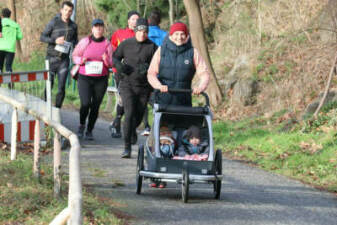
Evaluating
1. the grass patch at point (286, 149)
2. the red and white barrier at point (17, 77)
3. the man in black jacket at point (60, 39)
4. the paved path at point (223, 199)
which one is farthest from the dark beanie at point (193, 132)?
the man in black jacket at point (60, 39)

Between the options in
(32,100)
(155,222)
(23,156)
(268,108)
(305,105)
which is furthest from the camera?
(268,108)

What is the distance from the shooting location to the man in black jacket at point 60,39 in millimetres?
12945

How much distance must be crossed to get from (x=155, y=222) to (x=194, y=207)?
931mm

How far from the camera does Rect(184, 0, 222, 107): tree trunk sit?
1911 centimetres

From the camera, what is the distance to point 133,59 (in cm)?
1115

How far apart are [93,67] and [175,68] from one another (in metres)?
3.37

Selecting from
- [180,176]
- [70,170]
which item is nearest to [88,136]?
[180,176]

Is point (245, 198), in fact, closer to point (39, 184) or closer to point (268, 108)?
point (39, 184)

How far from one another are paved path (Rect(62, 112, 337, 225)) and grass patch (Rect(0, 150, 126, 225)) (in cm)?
33

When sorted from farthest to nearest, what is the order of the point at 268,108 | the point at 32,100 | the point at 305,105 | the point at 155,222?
the point at 268,108 < the point at 305,105 < the point at 32,100 < the point at 155,222

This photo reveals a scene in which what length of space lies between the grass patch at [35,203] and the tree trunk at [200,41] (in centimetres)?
1051

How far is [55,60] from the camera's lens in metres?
13.2

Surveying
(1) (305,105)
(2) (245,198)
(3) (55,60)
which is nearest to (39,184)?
(2) (245,198)

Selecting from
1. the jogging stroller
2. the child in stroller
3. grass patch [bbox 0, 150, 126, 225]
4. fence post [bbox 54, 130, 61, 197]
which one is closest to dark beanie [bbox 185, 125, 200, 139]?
the child in stroller
